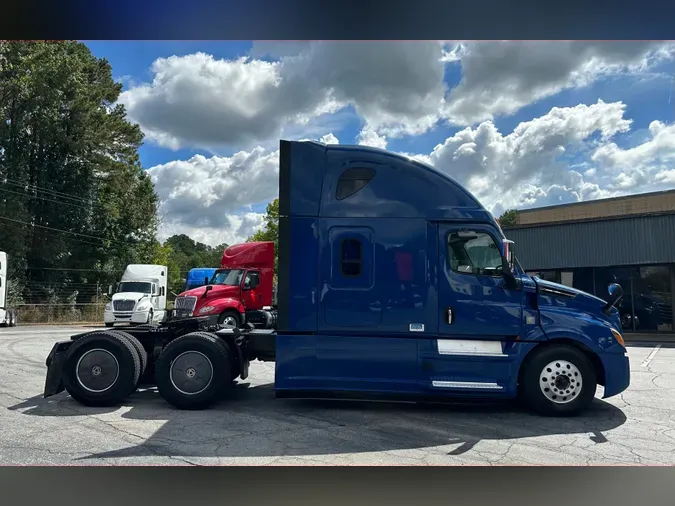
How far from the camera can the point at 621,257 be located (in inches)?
904

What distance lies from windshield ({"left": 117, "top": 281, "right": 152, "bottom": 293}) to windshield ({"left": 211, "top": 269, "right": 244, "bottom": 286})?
8647 millimetres

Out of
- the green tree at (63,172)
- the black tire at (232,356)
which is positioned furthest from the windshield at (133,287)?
the black tire at (232,356)

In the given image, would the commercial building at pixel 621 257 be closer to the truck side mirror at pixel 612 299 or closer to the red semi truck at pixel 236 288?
the red semi truck at pixel 236 288

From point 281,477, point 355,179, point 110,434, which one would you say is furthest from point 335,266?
point 110,434

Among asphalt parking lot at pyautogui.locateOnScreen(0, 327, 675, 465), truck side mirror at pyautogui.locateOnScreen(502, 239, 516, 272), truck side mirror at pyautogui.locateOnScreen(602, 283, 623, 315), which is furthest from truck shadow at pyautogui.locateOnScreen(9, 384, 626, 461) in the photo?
truck side mirror at pyautogui.locateOnScreen(502, 239, 516, 272)

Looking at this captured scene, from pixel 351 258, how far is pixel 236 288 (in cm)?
864

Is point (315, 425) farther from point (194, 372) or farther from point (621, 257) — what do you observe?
point (621, 257)

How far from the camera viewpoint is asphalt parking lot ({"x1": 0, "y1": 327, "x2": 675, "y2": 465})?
519 cm

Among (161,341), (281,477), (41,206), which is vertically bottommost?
(281,477)

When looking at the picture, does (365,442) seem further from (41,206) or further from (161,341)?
(41,206)

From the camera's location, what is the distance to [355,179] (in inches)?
270

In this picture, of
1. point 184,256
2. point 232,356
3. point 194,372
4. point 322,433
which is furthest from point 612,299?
point 184,256
